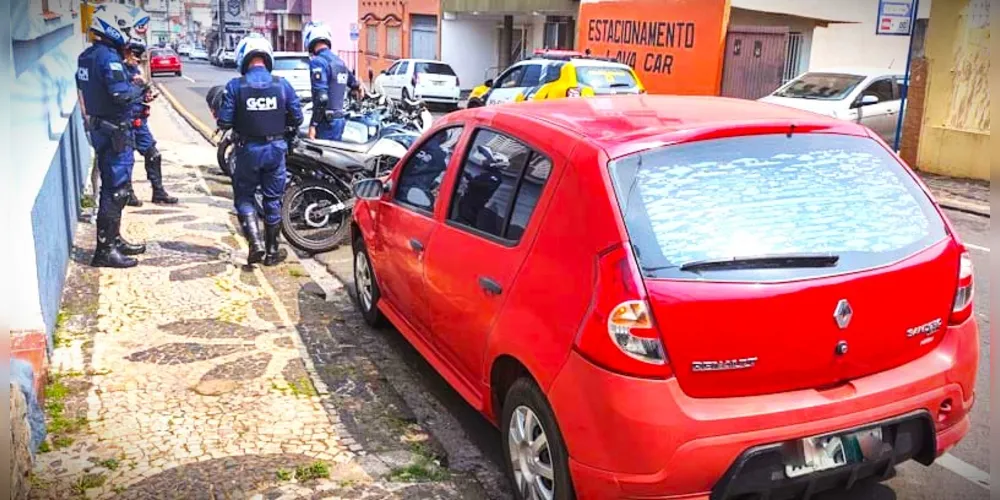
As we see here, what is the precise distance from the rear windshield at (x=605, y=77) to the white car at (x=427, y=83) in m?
10.8

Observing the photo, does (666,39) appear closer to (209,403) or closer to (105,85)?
(105,85)

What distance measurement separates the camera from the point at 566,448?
9.57 ft

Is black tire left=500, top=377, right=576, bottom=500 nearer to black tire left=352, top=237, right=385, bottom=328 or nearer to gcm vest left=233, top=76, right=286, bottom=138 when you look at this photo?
black tire left=352, top=237, right=385, bottom=328

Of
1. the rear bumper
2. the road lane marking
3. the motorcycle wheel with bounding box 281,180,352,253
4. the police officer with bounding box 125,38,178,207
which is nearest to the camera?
the rear bumper

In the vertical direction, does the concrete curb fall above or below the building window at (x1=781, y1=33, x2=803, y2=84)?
below

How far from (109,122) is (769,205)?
17.8 ft

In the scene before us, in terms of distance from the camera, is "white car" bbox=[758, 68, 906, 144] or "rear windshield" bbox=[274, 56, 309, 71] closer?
"white car" bbox=[758, 68, 906, 144]

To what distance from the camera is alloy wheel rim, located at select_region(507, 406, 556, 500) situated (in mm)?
3127

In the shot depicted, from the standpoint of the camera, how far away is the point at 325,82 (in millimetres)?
9992

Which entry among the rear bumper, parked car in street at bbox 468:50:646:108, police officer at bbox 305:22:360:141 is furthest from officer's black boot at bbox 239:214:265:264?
parked car in street at bbox 468:50:646:108

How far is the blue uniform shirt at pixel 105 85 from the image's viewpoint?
6461 millimetres

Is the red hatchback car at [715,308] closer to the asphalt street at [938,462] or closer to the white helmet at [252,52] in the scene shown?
the asphalt street at [938,462]

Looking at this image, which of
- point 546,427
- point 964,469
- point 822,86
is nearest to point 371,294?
point 546,427

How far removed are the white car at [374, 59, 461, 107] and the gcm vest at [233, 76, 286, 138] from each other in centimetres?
1872
